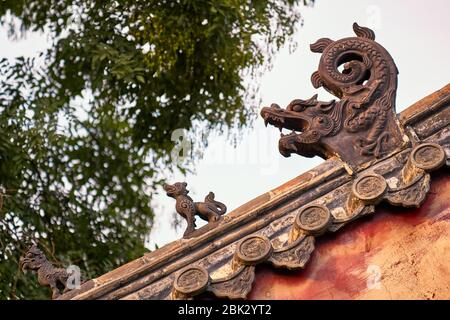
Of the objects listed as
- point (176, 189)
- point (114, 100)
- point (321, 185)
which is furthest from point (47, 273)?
point (114, 100)

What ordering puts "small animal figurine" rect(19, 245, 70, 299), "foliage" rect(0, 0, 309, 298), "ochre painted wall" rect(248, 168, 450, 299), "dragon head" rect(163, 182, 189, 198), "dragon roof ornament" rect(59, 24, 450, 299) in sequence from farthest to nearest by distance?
"foliage" rect(0, 0, 309, 298), "dragon head" rect(163, 182, 189, 198), "small animal figurine" rect(19, 245, 70, 299), "dragon roof ornament" rect(59, 24, 450, 299), "ochre painted wall" rect(248, 168, 450, 299)

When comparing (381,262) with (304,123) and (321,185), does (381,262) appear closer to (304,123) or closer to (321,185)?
(321,185)

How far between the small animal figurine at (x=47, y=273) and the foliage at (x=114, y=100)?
690 cm

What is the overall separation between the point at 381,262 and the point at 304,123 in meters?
1.08

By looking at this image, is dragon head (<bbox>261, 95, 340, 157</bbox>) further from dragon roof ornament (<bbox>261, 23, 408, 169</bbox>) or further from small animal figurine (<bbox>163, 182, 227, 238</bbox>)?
small animal figurine (<bbox>163, 182, 227, 238</bbox>)

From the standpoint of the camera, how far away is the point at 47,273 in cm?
828

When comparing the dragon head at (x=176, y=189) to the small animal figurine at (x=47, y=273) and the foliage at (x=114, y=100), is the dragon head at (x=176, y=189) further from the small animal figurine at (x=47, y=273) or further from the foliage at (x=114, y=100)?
the foliage at (x=114, y=100)

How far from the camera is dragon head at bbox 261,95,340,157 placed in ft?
27.3

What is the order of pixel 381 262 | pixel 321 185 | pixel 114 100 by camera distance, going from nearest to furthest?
pixel 381 262, pixel 321 185, pixel 114 100

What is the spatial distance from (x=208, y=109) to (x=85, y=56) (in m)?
1.81

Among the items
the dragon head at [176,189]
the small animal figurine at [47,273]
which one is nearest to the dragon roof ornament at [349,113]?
the dragon head at [176,189]

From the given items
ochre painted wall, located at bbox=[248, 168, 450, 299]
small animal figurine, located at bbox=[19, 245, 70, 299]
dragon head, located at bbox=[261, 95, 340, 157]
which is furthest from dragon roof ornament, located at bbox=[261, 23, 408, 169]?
small animal figurine, located at bbox=[19, 245, 70, 299]
